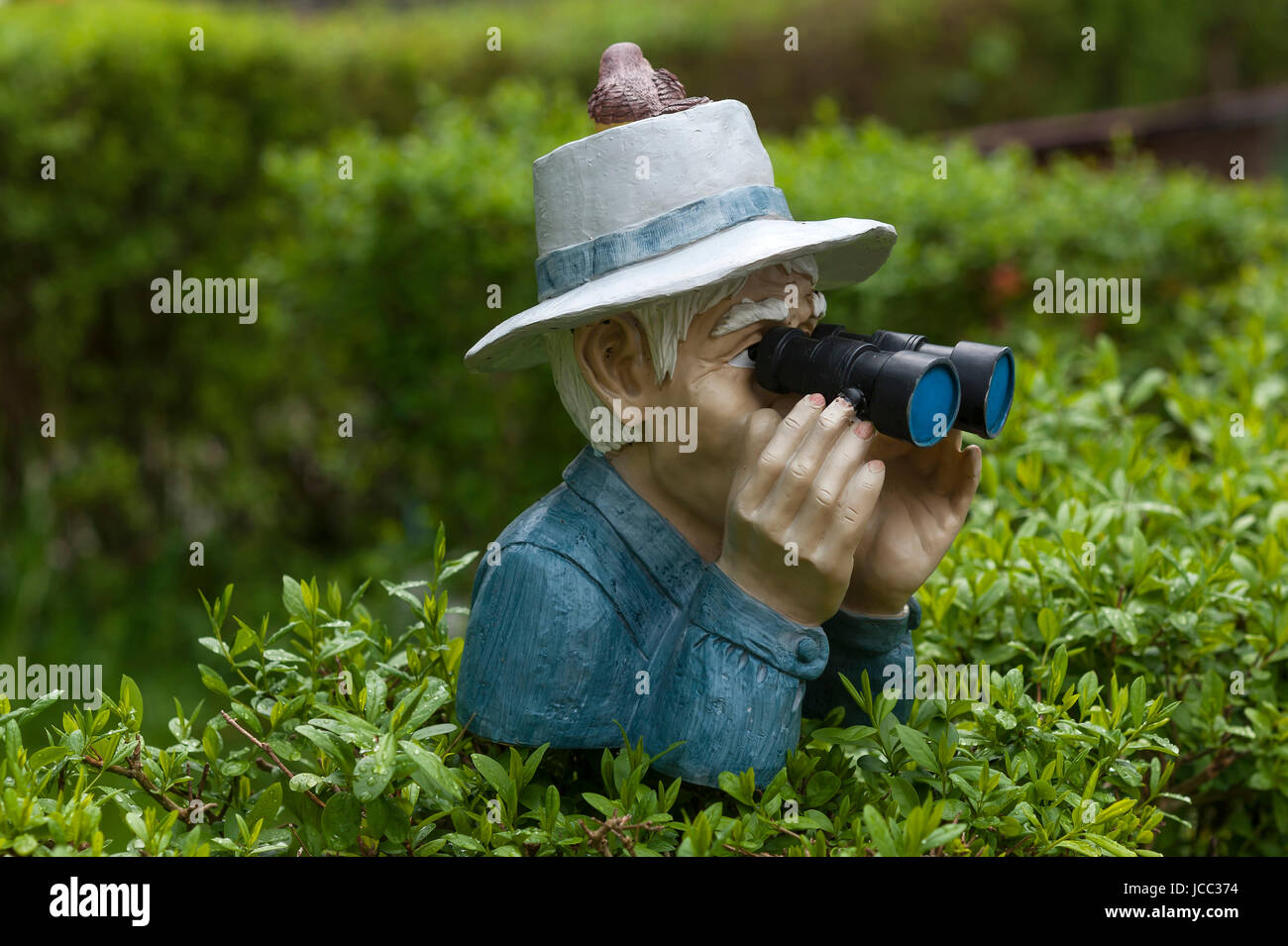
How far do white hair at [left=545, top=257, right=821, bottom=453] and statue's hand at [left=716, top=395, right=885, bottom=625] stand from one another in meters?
0.23

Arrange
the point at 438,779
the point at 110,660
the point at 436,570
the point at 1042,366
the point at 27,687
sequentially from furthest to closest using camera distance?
the point at 110,660
the point at 27,687
the point at 1042,366
the point at 436,570
the point at 438,779

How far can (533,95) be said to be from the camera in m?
5.73

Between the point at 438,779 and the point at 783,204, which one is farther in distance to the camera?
the point at 783,204

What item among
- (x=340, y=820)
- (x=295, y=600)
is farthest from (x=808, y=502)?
(x=295, y=600)

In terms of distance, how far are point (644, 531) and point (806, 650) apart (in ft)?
1.13

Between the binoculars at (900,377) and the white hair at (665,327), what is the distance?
0.10 meters

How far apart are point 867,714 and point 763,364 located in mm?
643

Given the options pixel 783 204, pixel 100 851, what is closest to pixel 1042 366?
pixel 783 204

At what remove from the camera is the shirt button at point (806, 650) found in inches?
78.5

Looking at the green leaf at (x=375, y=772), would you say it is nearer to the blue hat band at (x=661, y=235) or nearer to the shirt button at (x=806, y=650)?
the shirt button at (x=806, y=650)

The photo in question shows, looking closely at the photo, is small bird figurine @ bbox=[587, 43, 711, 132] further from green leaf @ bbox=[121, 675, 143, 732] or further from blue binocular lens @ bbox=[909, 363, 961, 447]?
green leaf @ bbox=[121, 675, 143, 732]

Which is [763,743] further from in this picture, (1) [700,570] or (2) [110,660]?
(2) [110,660]

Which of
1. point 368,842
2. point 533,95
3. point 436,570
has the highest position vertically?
point 533,95

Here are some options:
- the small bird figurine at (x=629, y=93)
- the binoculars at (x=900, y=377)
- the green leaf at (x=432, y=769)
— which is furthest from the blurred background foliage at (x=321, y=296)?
the green leaf at (x=432, y=769)
